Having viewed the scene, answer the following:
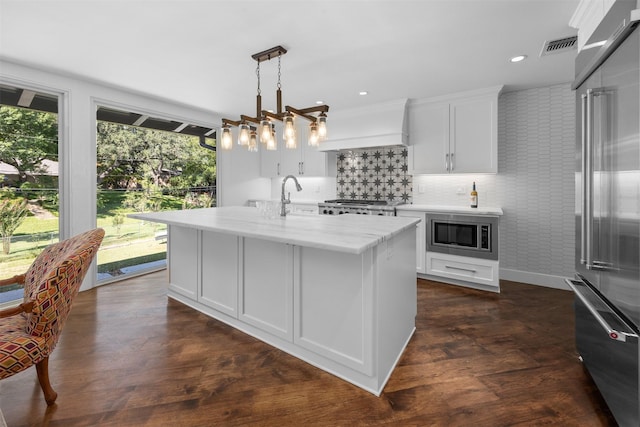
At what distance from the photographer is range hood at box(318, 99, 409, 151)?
4.05 metres

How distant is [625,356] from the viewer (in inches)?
53.4

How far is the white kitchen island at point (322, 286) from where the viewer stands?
1758 mm

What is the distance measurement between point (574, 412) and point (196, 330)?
2544mm

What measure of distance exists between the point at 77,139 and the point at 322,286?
131 inches

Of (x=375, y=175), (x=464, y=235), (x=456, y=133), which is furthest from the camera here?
(x=375, y=175)

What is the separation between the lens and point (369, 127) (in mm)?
4301

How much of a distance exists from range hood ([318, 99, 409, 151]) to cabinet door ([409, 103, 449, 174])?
14 centimetres

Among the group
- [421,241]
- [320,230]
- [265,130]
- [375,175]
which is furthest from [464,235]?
[265,130]

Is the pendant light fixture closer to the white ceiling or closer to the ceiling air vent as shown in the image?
the white ceiling

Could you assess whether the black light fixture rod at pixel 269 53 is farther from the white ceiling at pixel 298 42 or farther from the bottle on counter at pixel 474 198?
the bottle on counter at pixel 474 198

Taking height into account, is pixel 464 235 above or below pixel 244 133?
below

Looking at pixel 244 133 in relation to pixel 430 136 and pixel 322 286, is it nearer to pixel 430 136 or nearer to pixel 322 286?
pixel 322 286

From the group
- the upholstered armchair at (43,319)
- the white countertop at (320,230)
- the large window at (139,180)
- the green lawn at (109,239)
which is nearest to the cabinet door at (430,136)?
the white countertop at (320,230)

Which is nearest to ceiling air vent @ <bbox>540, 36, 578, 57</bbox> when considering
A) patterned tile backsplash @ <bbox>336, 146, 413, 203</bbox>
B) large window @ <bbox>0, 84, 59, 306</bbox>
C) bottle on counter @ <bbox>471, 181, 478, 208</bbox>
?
bottle on counter @ <bbox>471, 181, 478, 208</bbox>
